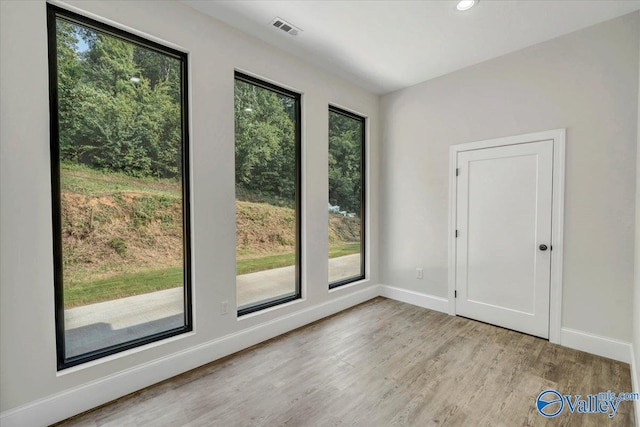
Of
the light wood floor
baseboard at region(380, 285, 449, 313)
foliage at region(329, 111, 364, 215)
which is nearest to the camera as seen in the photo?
the light wood floor

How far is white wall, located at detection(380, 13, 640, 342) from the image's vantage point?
246 cm

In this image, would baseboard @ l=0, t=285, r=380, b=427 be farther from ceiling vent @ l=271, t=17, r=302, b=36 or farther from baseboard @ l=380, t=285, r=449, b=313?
ceiling vent @ l=271, t=17, r=302, b=36

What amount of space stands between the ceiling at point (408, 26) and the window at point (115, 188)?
78 cm

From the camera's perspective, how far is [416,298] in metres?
3.88

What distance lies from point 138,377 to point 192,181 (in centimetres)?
154

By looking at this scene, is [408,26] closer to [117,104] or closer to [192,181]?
[192,181]

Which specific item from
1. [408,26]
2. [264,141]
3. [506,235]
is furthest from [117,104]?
[506,235]

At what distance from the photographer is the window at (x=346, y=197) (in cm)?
375

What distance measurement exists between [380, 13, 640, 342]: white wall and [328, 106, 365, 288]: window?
1116 millimetres

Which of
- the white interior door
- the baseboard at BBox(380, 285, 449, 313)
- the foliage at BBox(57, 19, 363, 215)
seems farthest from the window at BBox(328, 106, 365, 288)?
the white interior door

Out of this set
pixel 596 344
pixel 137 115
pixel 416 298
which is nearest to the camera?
pixel 137 115

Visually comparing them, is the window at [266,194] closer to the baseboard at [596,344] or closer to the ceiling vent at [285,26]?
the ceiling vent at [285,26]

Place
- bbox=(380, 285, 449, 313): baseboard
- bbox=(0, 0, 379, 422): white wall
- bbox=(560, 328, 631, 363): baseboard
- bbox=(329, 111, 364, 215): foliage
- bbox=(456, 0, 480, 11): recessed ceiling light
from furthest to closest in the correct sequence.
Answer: bbox=(329, 111, 364, 215): foliage
bbox=(380, 285, 449, 313): baseboard
bbox=(560, 328, 631, 363): baseboard
bbox=(456, 0, 480, 11): recessed ceiling light
bbox=(0, 0, 379, 422): white wall

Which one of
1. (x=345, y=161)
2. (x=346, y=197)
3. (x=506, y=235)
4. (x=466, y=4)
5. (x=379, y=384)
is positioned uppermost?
(x=466, y=4)
